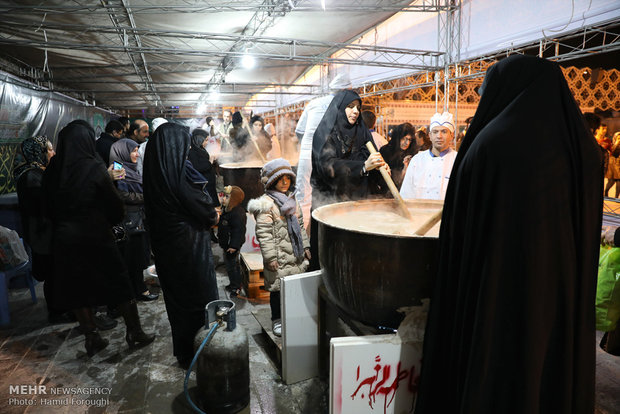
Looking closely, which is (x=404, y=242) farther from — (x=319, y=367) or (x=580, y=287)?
(x=319, y=367)

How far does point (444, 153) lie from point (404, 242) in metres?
2.84

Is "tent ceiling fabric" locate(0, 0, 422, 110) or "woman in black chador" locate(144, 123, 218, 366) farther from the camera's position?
"tent ceiling fabric" locate(0, 0, 422, 110)

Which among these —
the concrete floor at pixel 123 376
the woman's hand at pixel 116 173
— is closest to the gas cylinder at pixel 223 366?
the concrete floor at pixel 123 376

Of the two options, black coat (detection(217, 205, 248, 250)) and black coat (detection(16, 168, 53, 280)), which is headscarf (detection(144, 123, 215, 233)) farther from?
black coat (detection(217, 205, 248, 250))

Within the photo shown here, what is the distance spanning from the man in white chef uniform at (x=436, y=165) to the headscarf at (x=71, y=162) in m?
3.26

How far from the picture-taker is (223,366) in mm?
2469

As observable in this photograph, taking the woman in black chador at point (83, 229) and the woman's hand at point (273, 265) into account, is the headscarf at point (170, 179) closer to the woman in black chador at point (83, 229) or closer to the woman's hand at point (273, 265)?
the woman in black chador at point (83, 229)

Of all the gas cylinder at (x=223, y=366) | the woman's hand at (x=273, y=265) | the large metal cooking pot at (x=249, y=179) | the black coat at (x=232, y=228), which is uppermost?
the large metal cooking pot at (x=249, y=179)

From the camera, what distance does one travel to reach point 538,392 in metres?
1.28

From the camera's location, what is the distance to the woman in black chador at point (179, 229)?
2.73 metres

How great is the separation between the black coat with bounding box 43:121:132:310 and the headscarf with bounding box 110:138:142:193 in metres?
1.31

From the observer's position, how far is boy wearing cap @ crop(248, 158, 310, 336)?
3.29 m

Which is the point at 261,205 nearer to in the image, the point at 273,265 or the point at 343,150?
the point at 273,265

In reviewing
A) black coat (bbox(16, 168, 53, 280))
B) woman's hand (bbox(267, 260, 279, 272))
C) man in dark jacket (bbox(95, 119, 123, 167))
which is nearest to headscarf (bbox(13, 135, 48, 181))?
black coat (bbox(16, 168, 53, 280))
